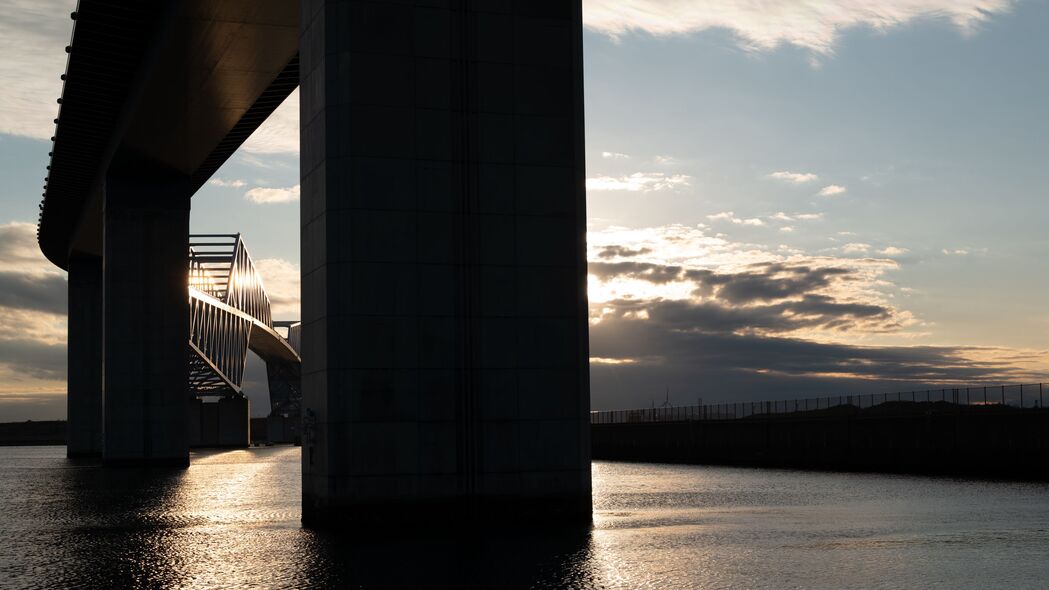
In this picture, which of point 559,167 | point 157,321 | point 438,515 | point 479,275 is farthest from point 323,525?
point 157,321

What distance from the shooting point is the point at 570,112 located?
3300cm

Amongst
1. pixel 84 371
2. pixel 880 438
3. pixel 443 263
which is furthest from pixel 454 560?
pixel 84 371

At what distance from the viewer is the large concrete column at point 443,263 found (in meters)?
30.5

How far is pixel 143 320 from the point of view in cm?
7300

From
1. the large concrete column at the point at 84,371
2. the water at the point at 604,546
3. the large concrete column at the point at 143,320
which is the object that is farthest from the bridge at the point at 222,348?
→ the water at the point at 604,546

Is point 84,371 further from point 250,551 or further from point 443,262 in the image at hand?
point 250,551

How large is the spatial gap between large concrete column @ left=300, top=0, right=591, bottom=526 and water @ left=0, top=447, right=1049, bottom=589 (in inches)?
84.9

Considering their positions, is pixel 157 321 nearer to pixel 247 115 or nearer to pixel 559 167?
pixel 247 115

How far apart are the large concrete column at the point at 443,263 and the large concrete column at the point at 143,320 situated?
141 feet

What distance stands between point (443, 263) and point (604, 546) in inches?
369

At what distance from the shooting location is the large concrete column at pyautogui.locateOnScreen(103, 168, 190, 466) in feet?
238

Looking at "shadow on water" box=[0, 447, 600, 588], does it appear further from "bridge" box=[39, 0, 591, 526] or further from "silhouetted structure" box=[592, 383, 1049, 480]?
"silhouetted structure" box=[592, 383, 1049, 480]

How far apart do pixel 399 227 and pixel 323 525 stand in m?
7.65

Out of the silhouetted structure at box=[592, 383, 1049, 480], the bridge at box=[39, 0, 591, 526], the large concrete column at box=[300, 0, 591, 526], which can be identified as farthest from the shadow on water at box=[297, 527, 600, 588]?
the silhouetted structure at box=[592, 383, 1049, 480]
